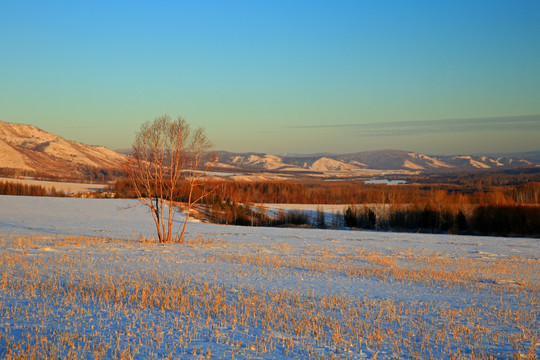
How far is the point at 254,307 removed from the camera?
12.6 m

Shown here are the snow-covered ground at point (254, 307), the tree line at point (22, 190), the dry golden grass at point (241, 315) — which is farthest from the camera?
the tree line at point (22, 190)

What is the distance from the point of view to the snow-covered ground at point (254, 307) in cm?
895

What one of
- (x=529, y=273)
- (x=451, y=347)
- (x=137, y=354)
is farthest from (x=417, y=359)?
(x=529, y=273)

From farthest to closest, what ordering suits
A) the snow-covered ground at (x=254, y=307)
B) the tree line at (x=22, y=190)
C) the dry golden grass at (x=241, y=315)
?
the tree line at (x=22, y=190)
the snow-covered ground at (x=254, y=307)
the dry golden grass at (x=241, y=315)

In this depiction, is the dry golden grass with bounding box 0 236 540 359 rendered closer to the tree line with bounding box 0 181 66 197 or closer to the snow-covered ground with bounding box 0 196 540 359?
the snow-covered ground with bounding box 0 196 540 359

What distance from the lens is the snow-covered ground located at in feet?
29.4

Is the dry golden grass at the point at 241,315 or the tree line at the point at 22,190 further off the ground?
the tree line at the point at 22,190

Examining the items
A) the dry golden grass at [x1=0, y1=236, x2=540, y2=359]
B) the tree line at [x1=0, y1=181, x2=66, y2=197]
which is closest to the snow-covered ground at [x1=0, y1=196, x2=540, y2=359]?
the dry golden grass at [x1=0, y1=236, x2=540, y2=359]

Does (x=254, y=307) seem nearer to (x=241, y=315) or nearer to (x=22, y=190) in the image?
(x=241, y=315)

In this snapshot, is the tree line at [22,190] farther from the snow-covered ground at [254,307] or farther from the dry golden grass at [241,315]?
the dry golden grass at [241,315]

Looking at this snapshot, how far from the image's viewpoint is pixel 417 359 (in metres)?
8.69

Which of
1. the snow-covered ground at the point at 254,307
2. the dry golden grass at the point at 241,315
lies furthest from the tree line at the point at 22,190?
the dry golden grass at the point at 241,315

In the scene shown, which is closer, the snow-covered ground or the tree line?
the snow-covered ground

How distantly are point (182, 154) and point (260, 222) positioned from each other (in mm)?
55125
